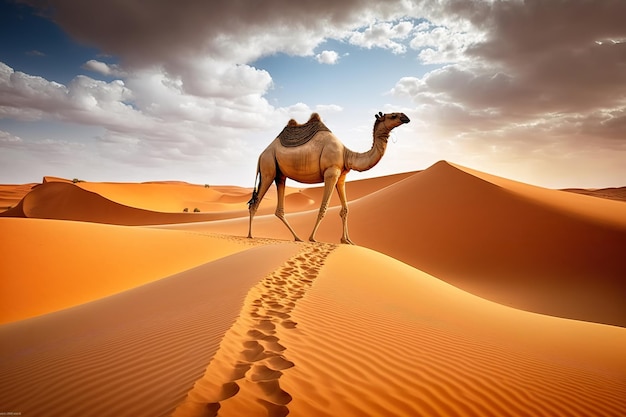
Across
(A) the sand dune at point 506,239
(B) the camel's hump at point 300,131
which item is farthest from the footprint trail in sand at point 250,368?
(A) the sand dune at point 506,239

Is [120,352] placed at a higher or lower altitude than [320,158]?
lower

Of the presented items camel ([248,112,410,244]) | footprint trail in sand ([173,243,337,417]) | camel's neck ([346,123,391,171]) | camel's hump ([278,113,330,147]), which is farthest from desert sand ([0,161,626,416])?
camel's hump ([278,113,330,147])

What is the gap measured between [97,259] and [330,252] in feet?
20.6

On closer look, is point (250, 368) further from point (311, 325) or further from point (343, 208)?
point (343, 208)

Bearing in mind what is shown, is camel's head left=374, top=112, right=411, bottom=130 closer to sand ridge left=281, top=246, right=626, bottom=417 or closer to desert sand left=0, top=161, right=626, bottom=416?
desert sand left=0, top=161, right=626, bottom=416

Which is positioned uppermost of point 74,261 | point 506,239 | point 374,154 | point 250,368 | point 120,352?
point 374,154

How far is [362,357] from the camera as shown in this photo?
2564mm

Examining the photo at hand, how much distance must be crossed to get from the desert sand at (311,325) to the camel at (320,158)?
2.14m

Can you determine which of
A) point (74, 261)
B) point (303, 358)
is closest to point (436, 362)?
point (303, 358)

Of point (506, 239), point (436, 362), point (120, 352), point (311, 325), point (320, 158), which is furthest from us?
point (506, 239)

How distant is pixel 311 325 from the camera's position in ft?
10.5

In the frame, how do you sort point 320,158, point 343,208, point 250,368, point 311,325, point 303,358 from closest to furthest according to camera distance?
point 250,368
point 303,358
point 311,325
point 320,158
point 343,208

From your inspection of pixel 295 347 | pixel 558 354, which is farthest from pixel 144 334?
pixel 558 354

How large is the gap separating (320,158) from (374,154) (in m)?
1.61
